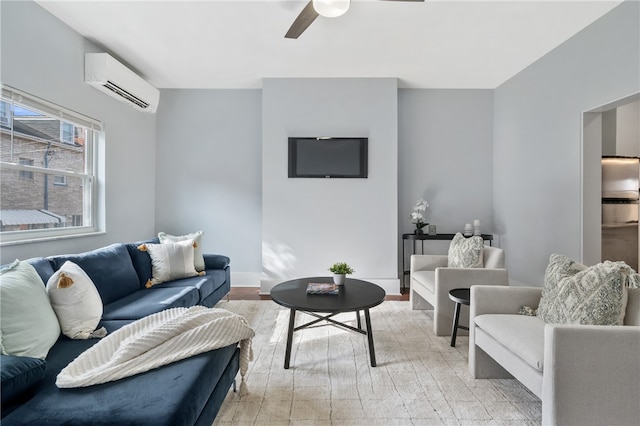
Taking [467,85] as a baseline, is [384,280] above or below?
below

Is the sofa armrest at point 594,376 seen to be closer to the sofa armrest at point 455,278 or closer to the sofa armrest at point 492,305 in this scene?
the sofa armrest at point 492,305

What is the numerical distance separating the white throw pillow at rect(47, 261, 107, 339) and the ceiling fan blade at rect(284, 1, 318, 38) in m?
2.31

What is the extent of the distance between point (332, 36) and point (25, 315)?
3130 mm

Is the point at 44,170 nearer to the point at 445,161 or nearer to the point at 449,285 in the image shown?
the point at 449,285

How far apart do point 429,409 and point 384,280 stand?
2.45 meters

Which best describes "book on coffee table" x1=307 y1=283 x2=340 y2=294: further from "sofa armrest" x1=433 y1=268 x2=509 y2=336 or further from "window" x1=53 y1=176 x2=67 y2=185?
"window" x1=53 y1=176 x2=67 y2=185

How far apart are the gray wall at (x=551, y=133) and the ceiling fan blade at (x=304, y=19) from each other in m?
2.50

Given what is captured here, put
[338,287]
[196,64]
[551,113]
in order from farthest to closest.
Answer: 1. [196,64]
2. [551,113]
3. [338,287]

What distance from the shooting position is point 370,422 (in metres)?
1.68

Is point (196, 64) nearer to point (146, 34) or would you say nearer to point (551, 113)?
point (146, 34)

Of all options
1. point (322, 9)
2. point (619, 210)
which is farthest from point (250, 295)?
Answer: point (619, 210)

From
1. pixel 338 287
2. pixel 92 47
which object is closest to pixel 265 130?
pixel 92 47

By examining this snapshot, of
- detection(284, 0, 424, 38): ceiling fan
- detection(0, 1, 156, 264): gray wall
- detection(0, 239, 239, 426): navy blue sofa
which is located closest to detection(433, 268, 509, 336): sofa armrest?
detection(0, 239, 239, 426): navy blue sofa

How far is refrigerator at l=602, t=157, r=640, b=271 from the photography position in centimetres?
340
